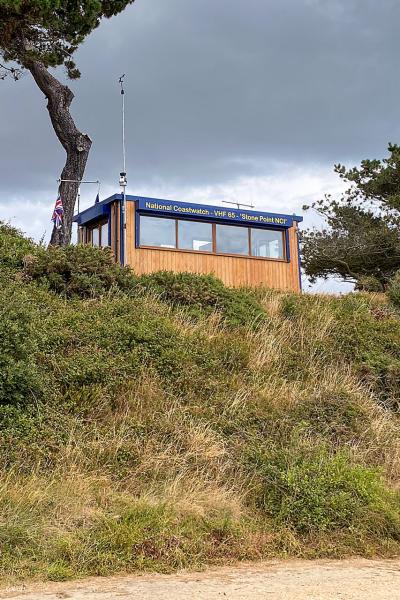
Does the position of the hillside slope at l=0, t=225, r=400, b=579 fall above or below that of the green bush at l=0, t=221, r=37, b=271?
below

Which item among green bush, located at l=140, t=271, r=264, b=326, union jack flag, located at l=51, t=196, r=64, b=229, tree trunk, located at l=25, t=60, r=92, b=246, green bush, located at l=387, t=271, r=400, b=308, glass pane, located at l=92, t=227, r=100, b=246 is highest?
tree trunk, located at l=25, t=60, r=92, b=246

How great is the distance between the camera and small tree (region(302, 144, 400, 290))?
92.9 ft

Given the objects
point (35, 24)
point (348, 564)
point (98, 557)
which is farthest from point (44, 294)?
point (35, 24)

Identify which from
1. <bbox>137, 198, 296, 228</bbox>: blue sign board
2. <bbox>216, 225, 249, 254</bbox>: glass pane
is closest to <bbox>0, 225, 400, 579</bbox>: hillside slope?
<bbox>137, 198, 296, 228</bbox>: blue sign board

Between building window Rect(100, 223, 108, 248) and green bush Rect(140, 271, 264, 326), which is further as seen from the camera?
building window Rect(100, 223, 108, 248)

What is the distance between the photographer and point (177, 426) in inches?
A: 323

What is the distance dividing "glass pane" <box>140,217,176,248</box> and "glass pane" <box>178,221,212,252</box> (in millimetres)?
255

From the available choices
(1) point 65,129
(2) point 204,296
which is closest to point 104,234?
(1) point 65,129

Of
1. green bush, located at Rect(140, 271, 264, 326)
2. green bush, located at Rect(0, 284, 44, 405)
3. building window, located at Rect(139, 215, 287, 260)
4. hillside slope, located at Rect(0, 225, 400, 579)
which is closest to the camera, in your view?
hillside slope, located at Rect(0, 225, 400, 579)

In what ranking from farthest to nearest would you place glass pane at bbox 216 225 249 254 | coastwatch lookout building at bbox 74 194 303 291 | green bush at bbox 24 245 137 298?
glass pane at bbox 216 225 249 254 → coastwatch lookout building at bbox 74 194 303 291 → green bush at bbox 24 245 137 298

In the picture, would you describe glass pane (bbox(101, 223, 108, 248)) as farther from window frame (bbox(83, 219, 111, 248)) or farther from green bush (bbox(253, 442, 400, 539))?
green bush (bbox(253, 442, 400, 539))

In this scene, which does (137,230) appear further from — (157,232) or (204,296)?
(204,296)

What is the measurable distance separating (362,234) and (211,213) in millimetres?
13356

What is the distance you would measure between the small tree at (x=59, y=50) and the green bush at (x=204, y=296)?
5.13 m
